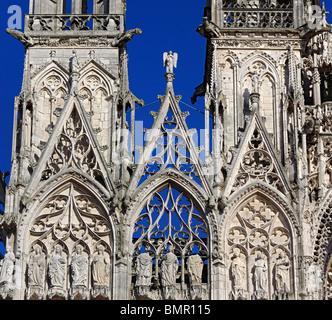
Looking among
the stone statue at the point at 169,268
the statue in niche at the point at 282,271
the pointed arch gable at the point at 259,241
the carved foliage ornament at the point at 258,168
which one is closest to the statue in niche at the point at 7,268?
the stone statue at the point at 169,268

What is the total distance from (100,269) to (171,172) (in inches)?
88.3

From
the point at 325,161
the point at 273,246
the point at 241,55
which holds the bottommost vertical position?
the point at 273,246

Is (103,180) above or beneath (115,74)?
beneath

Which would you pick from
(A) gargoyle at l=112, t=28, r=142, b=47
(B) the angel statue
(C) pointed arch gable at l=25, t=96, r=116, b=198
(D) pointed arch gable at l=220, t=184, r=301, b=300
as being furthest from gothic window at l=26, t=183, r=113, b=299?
(A) gargoyle at l=112, t=28, r=142, b=47

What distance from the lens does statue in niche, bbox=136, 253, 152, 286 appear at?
26.9m

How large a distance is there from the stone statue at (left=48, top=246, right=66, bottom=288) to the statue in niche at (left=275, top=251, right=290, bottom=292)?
12.3 ft

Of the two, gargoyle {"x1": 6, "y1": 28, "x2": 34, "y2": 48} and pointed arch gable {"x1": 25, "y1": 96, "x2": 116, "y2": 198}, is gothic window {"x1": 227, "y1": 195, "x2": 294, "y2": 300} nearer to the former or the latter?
pointed arch gable {"x1": 25, "y1": 96, "x2": 116, "y2": 198}

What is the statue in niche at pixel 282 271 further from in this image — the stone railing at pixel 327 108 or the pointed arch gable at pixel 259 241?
the stone railing at pixel 327 108

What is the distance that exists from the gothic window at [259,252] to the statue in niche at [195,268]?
55cm

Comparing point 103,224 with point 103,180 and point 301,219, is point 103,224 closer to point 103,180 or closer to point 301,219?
point 103,180

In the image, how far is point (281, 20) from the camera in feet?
97.2

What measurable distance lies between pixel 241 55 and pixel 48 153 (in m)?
4.28

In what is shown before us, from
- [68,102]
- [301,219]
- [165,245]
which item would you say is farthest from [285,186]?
[68,102]

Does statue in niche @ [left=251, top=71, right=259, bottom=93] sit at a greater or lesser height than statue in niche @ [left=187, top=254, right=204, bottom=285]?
greater
